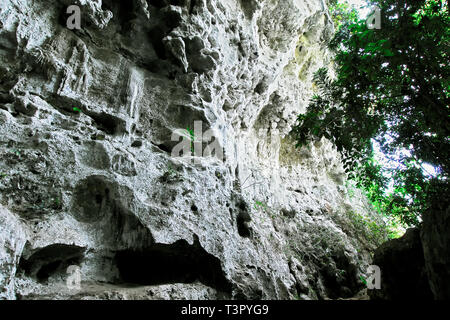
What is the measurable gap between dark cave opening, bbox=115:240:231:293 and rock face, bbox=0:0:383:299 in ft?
0.06

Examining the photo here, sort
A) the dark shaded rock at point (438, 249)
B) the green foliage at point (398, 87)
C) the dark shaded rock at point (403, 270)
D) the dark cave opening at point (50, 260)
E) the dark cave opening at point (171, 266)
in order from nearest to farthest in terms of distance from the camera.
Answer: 1. the dark cave opening at point (50, 260)
2. the green foliage at point (398, 87)
3. the dark cave opening at point (171, 266)
4. the dark shaded rock at point (438, 249)
5. the dark shaded rock at point (403, 270)

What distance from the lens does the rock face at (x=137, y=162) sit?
4.23 m

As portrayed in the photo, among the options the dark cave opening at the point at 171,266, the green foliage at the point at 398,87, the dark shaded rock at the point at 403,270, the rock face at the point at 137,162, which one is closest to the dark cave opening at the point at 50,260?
the rock face at the point at 137,162

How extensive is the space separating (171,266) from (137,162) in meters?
2.00

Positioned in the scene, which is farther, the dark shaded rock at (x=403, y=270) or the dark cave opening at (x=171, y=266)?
the dark shaded rock at (x=403, y=270)

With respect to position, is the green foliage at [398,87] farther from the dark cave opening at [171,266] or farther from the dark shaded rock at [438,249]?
the dark cave opening at [171,266]

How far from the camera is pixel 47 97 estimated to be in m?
5.37

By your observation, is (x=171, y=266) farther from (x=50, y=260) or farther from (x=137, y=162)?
(x=137, y=162)

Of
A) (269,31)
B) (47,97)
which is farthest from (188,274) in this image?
(269,31)

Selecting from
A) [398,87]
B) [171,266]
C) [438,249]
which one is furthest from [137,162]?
[438,249]

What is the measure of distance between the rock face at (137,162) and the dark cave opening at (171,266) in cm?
2

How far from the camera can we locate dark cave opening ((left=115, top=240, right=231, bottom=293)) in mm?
4672

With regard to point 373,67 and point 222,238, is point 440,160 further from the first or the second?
point 222,238

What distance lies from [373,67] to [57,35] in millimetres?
5931
